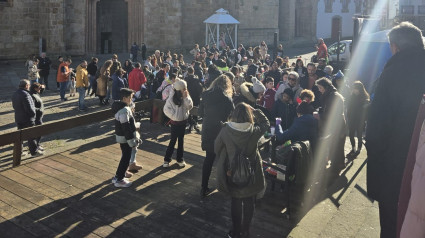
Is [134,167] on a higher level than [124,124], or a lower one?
lower

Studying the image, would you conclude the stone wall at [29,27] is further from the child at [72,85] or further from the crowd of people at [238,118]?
the crowd of people at [238,118]

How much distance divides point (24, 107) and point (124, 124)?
2987mm

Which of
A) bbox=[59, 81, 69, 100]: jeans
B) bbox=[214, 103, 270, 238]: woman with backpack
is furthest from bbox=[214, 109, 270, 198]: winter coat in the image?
bbox=[59, 81, 69, 100]: jeans

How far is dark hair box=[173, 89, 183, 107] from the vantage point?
7.36 metres

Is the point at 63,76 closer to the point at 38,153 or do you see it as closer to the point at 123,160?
the point at 38,153

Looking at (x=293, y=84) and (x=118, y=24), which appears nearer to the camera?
(x=293, y=84)

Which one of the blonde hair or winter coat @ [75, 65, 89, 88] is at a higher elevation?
the blonde hair

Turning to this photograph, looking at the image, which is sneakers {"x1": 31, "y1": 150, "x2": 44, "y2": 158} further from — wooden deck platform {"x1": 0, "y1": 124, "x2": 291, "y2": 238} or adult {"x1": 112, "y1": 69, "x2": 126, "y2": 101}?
adult {"x1": 112, "y1": 69, "x2": 126, "y2": 101}

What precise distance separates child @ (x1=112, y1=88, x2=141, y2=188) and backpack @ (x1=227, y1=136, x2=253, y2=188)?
222 cm

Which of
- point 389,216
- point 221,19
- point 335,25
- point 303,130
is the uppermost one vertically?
point 335,25

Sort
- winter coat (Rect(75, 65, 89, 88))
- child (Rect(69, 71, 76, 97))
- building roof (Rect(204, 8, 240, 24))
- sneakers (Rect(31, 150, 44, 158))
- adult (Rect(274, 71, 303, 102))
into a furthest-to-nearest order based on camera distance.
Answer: building roof (Rect(204, 8, 240, 24)) < child (Rect(69, 71, 76, 97)) < winter coat (Rect(75, 65, 89, 88)) < adult (Rect(274, 71, 303, 102)) < sneakers (Rect(31, 150, 44, 158))

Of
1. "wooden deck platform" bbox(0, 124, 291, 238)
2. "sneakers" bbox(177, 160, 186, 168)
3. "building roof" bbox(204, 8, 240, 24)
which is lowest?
"wooden deck platform" bbox(0, 124, 291, 238)

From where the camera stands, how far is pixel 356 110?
9312 millimetres

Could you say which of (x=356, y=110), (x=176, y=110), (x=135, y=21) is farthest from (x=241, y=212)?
(x=135, y=21)
